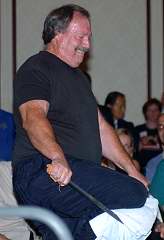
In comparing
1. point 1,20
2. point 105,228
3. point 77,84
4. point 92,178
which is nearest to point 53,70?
point 77,84

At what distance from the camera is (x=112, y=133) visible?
3973 mm

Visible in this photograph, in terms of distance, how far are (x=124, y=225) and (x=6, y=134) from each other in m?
3.28

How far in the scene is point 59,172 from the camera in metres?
3.10

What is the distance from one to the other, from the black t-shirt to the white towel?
0.33 meters

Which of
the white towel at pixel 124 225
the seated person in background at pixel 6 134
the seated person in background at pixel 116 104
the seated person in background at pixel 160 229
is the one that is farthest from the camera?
the seated person in background at pixel 116 104

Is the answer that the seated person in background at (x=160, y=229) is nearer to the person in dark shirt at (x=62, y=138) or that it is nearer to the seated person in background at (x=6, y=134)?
the person in dark shirt at (x=62, y=138)

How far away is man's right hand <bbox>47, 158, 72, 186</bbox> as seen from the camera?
3.10 meters

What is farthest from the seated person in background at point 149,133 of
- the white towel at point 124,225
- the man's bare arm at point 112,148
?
the white towel at point 124,225

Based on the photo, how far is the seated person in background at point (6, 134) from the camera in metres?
6.09

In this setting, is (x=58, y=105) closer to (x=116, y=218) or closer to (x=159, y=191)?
(x=116, y=218)

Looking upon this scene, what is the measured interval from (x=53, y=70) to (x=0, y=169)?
1.47 meters

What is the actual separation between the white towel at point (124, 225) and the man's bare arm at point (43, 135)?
0.30 m

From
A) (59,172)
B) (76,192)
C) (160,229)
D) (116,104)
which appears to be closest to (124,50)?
(116,104)

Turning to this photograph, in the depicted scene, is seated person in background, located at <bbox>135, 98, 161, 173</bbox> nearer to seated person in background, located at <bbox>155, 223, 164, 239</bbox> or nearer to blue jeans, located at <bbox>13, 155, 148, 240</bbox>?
seated person in background, located at <bbox>155, 223, 164, 239</bbox>
